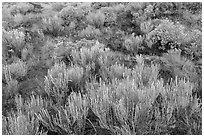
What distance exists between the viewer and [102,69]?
5.54 metres

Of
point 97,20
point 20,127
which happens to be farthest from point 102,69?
point 97,20

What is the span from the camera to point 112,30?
783cm

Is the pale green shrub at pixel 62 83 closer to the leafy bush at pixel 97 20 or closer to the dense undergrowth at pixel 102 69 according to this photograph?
the dense undergrowth at pixel 102 69

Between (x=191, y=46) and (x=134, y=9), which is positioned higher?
(x=134, y=9)

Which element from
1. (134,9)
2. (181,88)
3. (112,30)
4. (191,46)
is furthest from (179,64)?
(134,9)

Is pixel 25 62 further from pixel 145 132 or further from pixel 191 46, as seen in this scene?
pixel 191 46

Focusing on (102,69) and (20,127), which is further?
(102,69)

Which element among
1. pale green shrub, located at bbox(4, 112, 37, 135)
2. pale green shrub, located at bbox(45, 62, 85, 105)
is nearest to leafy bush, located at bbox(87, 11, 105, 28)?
pale green shrub, located at bbox(45, 62, 85, 105)

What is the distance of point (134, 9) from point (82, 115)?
18.4 feet

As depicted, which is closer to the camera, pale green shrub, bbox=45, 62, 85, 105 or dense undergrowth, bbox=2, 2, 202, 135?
dense undergrowth, bbox=2, 2, 202, 135

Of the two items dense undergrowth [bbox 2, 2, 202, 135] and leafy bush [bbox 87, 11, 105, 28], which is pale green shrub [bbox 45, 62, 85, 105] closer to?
dense undergrowth [bbox 2, 2, 202, 135]

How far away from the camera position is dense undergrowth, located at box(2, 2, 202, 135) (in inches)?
155

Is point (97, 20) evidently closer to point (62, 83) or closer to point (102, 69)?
point (102, 69)

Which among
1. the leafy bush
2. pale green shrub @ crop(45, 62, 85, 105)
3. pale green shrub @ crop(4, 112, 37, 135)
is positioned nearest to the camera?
pale green shrub @ crop(4, 112, 37, 135)
